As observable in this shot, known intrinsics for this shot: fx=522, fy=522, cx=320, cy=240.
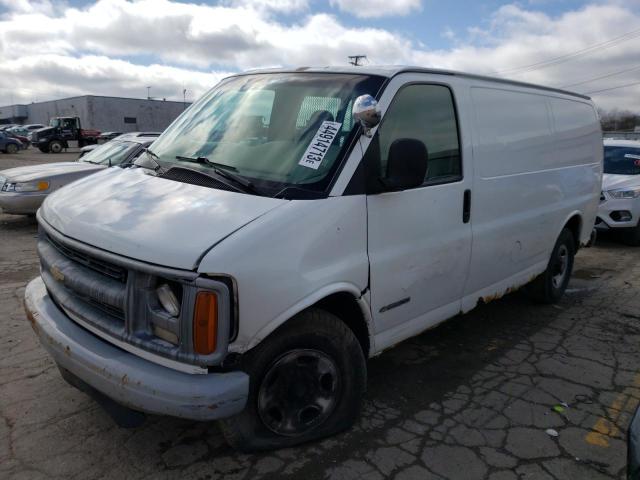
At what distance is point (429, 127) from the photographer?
347 cm

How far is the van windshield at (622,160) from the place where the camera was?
9.35m

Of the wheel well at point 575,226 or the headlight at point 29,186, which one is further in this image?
the headlight at point 29,186

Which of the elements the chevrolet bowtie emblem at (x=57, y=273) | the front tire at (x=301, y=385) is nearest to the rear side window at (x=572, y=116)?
the front tire at (x=301, y=385)

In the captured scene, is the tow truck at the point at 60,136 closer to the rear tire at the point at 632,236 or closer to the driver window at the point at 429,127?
the rear tire at the point at 632,236

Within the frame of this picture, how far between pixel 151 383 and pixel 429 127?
2326mm

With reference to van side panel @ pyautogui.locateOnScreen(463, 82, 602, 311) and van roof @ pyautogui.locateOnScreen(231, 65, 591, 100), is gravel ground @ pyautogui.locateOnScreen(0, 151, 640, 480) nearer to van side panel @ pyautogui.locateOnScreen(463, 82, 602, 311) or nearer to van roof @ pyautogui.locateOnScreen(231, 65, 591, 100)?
van side panel @ pyautogui.locateOnScreen(463, 82, 602, 311)

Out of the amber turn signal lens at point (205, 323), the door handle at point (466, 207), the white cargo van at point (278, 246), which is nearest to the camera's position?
the amber turn signal lens at point (205, 323)

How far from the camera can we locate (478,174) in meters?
3.82

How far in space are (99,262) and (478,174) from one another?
2634 mm

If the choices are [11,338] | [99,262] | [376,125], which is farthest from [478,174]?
[11,338]

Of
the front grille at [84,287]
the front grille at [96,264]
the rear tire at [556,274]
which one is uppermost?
the front grille at [96,264]

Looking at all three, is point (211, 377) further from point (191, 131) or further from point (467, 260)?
point (467, 260)

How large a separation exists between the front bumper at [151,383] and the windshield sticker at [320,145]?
1.19m

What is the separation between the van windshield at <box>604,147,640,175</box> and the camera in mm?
9352
